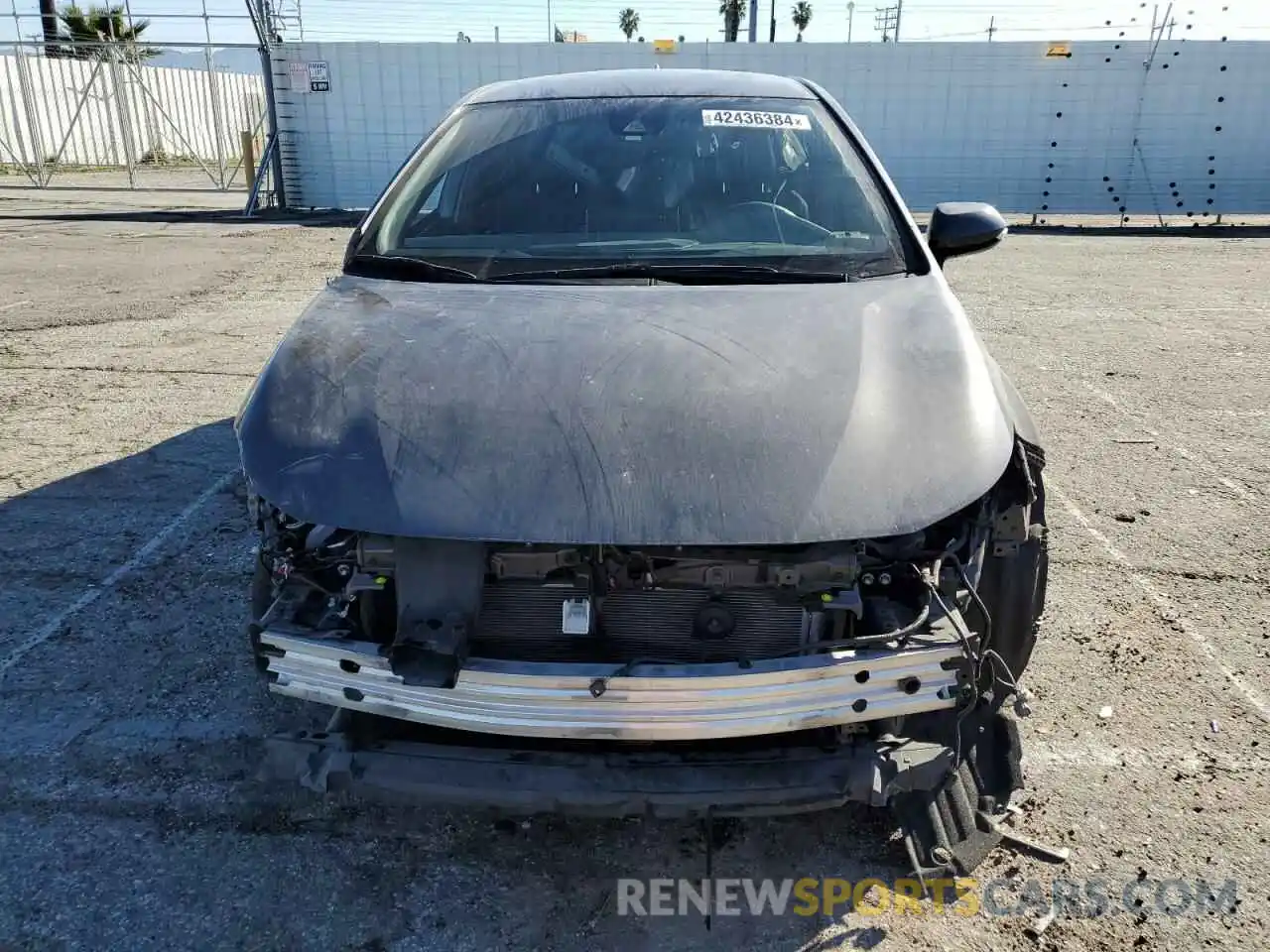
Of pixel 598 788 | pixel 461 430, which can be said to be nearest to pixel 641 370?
pixel 461 430

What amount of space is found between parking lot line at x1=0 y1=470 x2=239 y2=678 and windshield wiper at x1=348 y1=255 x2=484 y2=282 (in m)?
1.76

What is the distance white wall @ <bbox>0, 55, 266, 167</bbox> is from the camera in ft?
81.5

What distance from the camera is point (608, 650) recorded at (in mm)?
2164

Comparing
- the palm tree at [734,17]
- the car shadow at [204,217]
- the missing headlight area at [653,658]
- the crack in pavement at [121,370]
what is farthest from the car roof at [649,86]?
the palm tree at [734,17]

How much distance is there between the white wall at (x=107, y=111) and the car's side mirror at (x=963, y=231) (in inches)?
950

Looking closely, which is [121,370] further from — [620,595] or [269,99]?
[269,99]

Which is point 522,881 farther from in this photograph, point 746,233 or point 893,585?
point 746,233

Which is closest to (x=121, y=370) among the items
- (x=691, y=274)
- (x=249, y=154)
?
(x=691, y=274)

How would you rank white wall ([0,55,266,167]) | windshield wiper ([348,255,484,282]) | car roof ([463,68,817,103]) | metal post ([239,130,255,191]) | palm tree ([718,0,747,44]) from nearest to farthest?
windshield wiper ([348,255,484,282]), car roof ([463,68,817,103]), metal post ([239,130,255,191]), white wall ([0,55,266,167]), palm tree ([718,0,747,44])

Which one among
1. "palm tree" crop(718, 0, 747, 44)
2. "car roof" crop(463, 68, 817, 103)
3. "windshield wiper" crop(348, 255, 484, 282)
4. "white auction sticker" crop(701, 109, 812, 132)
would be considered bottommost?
"windshield wiper" crop(348, 255, 484, 282)

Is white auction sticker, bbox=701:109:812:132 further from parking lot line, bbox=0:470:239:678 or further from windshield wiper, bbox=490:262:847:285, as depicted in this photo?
parking lot line, bbox=0:470:239:678

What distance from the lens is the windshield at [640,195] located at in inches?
115

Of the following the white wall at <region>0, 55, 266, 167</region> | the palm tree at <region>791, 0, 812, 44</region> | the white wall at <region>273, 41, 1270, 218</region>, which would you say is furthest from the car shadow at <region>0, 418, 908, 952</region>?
the palm tree at <region>791, 0, 812, 44</region>

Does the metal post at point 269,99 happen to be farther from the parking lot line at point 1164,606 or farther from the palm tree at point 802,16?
the palm tree at point 802,16
